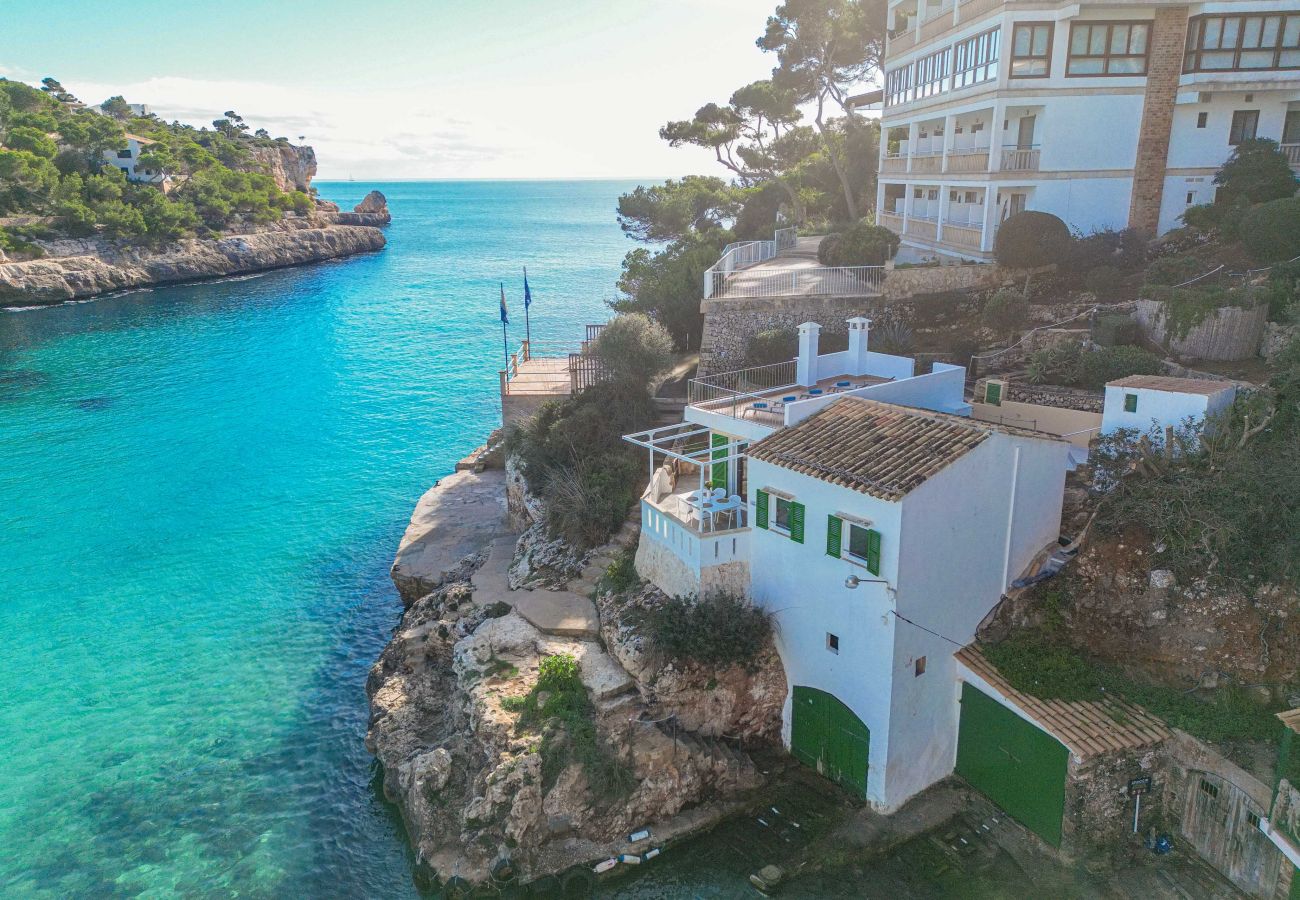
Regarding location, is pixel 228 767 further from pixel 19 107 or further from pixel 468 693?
pixel 19 107

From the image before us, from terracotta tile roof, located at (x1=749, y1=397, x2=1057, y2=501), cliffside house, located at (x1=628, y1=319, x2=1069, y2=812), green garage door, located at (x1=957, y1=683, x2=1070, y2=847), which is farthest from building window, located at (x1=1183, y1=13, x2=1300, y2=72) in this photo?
green garage door, located at (x1=957, y1=683, x2=1070, y2=847)

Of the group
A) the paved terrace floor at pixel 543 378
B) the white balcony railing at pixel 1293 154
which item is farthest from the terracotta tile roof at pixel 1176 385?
the paved terrace floor at pixel 543 378

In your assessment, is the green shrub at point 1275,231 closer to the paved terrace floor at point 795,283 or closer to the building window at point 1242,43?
the building window at point 1242,43

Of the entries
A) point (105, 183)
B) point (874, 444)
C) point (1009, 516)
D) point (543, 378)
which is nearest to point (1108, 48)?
point (1009, 516)

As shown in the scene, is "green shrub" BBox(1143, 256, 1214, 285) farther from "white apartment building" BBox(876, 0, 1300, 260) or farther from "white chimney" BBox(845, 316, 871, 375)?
"white chimney" BBox(845, 316, 871, 375)

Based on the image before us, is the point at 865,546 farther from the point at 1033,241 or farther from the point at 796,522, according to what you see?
the point at 1033,241

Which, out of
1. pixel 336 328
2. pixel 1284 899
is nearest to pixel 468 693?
pixel 1284 899
